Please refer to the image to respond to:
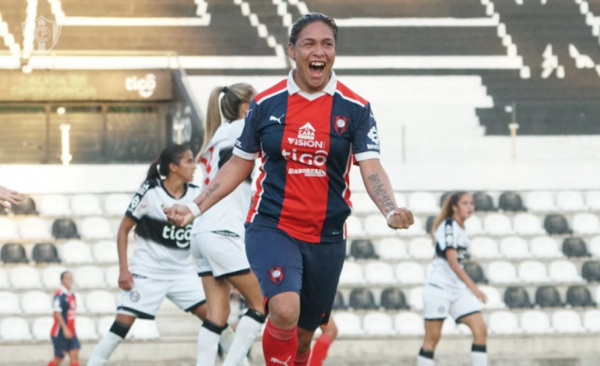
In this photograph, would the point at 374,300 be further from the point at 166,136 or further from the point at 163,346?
the point at 166,136

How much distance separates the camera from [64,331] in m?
11.7

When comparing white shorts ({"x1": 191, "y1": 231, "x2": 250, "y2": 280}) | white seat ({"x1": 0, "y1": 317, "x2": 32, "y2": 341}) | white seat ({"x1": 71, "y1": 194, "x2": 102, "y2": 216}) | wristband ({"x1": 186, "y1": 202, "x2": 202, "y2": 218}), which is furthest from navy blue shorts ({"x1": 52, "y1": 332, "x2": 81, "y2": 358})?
wristband ({"x1": 186, "y1": 202, "x2": 202, "y2": 218})

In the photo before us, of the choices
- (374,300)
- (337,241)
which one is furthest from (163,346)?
(337,241)

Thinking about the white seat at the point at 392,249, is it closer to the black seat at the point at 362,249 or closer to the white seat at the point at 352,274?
the black seat at the point at 362,249

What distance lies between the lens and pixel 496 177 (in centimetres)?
1667

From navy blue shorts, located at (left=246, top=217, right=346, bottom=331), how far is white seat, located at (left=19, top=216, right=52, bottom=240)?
10.5 m

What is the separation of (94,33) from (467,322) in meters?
15.4

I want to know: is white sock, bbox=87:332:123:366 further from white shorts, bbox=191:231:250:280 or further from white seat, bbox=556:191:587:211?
white seat, bbox=556:191:587:211

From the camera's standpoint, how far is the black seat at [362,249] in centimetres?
1466

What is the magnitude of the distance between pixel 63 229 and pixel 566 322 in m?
7.22

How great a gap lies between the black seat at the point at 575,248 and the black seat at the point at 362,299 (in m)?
3.23

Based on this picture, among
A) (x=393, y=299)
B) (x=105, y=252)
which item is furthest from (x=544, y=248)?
Answer: (x=105, y=252)

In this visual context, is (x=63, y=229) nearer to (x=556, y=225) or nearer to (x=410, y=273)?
(x=410, y=273)

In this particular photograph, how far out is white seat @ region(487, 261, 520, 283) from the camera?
1442 centimetres
